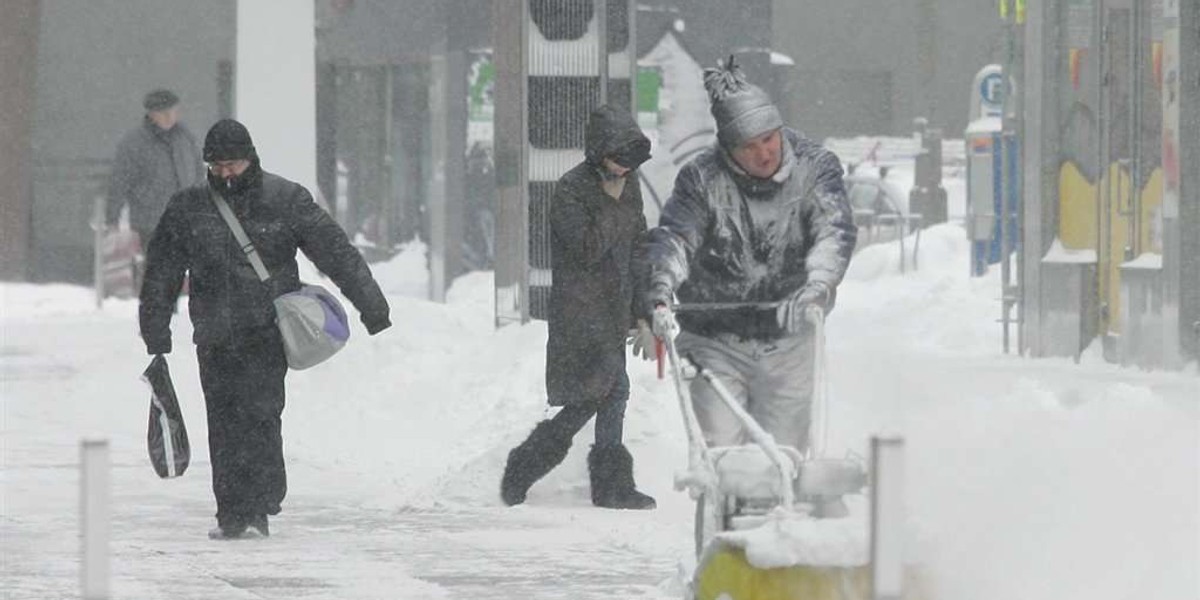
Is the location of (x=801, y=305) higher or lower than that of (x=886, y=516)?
higher

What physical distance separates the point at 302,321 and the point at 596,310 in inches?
57.4

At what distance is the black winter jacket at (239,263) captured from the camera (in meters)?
10.9

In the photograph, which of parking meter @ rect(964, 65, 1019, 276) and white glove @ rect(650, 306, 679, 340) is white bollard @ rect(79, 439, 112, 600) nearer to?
white glove @ rect(650, 306, 679, 340)

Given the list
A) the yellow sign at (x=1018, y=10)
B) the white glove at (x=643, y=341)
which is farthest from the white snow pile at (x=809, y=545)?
the yellow sign at (x=1018, y=10)

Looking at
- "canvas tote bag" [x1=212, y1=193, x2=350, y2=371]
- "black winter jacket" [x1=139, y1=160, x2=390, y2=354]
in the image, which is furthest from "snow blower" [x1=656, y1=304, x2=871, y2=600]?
"black winter jacket" [x1=139, y1=160, x2=390, y2=354]

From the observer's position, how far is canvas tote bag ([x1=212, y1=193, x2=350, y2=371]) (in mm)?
10789

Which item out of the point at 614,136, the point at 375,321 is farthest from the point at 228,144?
the point at 614,136

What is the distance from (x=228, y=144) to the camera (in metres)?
10.9

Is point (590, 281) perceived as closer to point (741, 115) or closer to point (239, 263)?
point (239, 263)

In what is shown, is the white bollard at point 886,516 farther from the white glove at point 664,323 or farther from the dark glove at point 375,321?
the dark glove at point 375,321

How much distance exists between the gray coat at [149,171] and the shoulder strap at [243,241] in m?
8.11

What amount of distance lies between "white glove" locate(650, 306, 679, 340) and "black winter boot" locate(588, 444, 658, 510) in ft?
12.9

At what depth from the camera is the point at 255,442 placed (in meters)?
11.1

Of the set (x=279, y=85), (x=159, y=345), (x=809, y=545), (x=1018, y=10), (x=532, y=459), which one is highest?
(x=1018, y=10)
